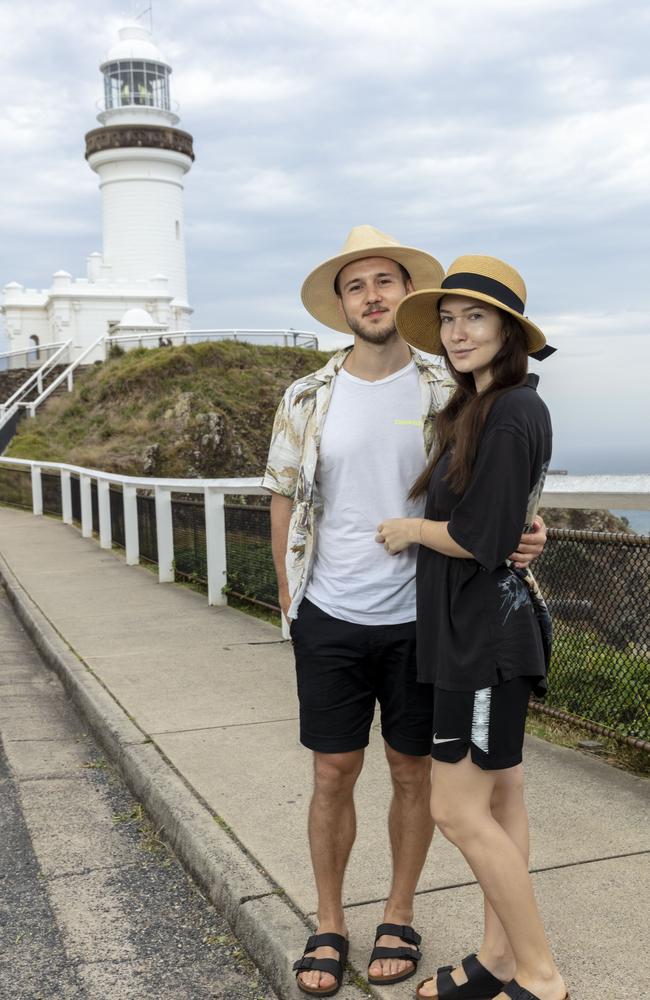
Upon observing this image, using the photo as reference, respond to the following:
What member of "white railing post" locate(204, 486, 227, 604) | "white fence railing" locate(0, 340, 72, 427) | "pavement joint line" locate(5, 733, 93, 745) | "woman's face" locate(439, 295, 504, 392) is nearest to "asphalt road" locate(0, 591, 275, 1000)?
"pavement joint line" locate(5, 733, 93, 745)

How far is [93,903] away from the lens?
3.91 meters

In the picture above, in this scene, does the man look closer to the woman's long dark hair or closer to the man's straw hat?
the man's straw hat

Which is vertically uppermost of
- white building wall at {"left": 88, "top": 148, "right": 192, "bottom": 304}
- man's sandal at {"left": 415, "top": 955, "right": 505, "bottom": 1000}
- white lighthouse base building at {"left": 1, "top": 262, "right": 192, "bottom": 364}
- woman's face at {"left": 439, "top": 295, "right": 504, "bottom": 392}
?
white building wall at {"left": 88, "top": 148, "right": 192, "bottom": 304}

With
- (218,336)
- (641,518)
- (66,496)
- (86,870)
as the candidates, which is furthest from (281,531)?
(218,336)

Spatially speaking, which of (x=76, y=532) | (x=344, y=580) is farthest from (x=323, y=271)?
(x=76, y=532)

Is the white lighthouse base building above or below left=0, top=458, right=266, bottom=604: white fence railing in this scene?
above

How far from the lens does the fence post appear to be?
70.0 ft

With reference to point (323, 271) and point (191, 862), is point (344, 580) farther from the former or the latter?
point (191, 862)

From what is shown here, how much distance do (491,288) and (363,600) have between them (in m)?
1.00

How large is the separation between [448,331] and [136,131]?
60617mm

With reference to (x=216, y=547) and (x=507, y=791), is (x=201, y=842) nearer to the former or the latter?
(x=507, y=791)

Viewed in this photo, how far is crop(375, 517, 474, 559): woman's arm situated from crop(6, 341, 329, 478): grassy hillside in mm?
30871

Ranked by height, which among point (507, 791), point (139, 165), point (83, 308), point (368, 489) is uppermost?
point (139, 165)

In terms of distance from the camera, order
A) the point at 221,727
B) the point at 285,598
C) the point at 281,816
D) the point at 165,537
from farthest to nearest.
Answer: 1. the point at 165,537
2. the point at 221,727
3. the point at 281,816
4. the point at 285,598
